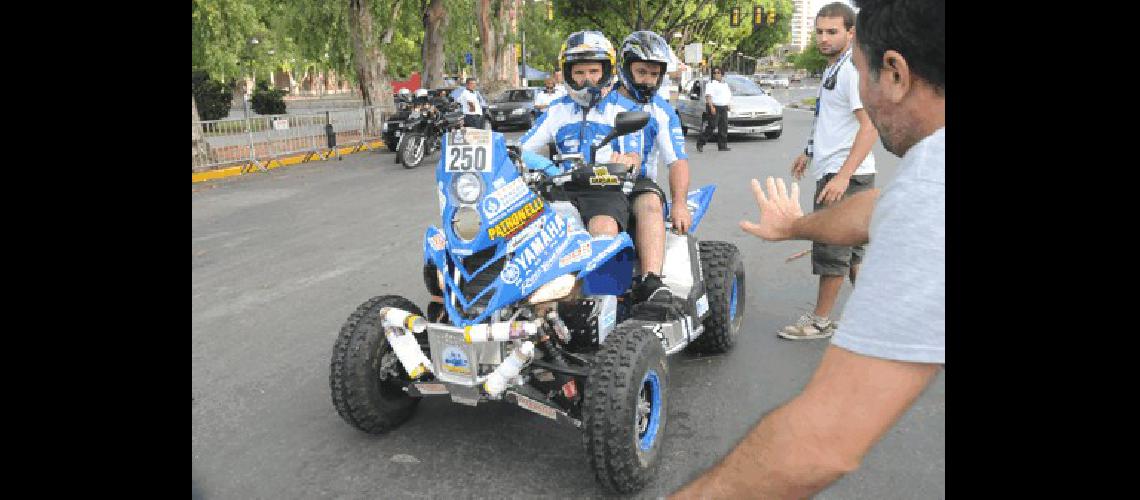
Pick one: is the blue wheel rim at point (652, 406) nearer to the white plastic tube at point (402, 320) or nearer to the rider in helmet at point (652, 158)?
the rider in helmet at point (652, 158)

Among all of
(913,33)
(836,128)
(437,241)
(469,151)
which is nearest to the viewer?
(913,33)

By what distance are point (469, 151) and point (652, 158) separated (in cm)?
185

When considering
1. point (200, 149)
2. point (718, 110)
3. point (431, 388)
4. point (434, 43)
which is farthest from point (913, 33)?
point (434, 43)

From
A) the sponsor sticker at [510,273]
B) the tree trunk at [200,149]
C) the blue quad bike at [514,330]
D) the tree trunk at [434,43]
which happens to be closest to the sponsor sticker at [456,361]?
the blue quad bike at [514,330]

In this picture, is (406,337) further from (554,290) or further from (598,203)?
(598,203)

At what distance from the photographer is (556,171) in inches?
144

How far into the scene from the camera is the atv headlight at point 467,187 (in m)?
3.00

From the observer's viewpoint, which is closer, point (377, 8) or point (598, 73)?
point (598, 73)

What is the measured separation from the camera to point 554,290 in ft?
10.5

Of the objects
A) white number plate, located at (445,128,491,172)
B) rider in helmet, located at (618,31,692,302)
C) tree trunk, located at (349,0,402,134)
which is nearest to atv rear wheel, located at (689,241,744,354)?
rider in helmet, located at (618,31,692,302)

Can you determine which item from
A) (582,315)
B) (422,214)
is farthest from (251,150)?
(582,315)

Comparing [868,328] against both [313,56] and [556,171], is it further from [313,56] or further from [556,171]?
[313,56]

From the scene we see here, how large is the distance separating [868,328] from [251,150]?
1587 centimetres

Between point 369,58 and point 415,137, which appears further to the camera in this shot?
point 369,58
